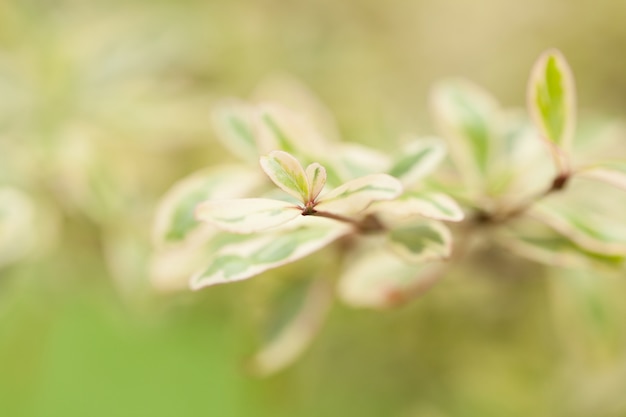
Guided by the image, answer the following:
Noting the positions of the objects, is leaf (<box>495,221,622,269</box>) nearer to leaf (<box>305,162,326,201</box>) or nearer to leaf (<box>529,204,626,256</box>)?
leaf (<box>529,204,626,256</box>)

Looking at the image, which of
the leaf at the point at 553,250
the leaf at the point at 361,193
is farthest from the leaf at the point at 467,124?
the leaf at the point at 361,193

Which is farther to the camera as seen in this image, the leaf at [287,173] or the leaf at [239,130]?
the leaf at [239,130]

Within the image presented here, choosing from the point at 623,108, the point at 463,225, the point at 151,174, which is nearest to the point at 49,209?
the point at 151,174

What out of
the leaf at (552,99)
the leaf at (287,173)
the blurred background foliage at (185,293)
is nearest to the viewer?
the leaf at (287,173)

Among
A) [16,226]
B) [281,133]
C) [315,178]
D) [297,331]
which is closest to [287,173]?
[315,178]

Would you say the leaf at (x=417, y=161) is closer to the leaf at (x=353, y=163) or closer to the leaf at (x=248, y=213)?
→ the leaf at (x=353, y=163)

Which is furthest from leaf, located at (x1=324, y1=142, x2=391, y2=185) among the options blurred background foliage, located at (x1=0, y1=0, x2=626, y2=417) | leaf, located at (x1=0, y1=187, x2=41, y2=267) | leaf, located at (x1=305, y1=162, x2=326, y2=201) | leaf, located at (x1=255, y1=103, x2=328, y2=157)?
leaf, located at (x1=0, y1=187, x2=41, y2=267)

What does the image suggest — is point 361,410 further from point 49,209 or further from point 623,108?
point 623,108

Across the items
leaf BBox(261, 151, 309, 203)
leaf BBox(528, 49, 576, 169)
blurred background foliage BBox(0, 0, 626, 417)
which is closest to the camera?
leaf BBox(261, 151, 309, 203)

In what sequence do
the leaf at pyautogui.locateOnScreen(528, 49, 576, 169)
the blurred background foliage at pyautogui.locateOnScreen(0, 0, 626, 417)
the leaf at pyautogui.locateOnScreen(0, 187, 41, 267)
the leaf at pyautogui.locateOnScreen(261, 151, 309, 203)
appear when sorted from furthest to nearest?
the blurred background foliage at pyautogui.locateOnScreen(0, 0, 626, 417) < the leaf at pyautogui.locateOnScreen(0, 187, 41, 267) < the leaf at pyautogui.locateOnScreen(528, 49, 576, 169) < the leaf at pyautogui.locateOnScreen(261, 151, 309, 203)
